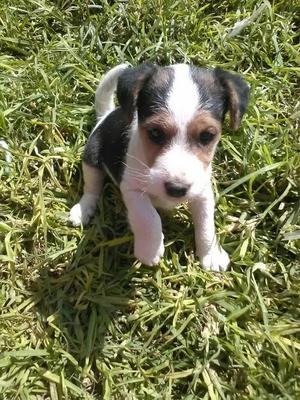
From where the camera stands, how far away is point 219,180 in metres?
5.46

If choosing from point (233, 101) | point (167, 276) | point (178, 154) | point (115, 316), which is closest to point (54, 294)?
point (115, 316)

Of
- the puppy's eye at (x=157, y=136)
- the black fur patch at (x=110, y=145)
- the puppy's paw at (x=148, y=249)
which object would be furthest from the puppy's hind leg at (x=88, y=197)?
the puppy's eye at (x=157, y=136)

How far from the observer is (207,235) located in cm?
493

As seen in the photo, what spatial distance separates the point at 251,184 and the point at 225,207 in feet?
0.94

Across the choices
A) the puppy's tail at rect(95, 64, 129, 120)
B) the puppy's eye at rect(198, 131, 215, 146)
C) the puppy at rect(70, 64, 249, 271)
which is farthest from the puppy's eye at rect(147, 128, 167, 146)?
the puppy's tail at rect(95, 64, 129, 120)

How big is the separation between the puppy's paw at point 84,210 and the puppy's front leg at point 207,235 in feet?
2.96

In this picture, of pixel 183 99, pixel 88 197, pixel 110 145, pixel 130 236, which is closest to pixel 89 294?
pixel 130 236

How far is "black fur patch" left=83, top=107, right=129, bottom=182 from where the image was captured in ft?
15.7

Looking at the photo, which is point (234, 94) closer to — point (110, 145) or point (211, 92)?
point (211, 92)

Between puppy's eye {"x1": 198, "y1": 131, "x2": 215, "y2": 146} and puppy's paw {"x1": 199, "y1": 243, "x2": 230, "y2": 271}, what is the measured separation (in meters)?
1.19

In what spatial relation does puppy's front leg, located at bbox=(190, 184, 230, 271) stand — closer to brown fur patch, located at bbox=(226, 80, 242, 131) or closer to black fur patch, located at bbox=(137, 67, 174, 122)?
brown fur patch, located at bbox=(226, 80, 242, 131)

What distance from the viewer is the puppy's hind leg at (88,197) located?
5184 mm

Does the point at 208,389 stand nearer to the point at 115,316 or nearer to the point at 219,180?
the point at 115,316

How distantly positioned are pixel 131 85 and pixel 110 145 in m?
0.78
